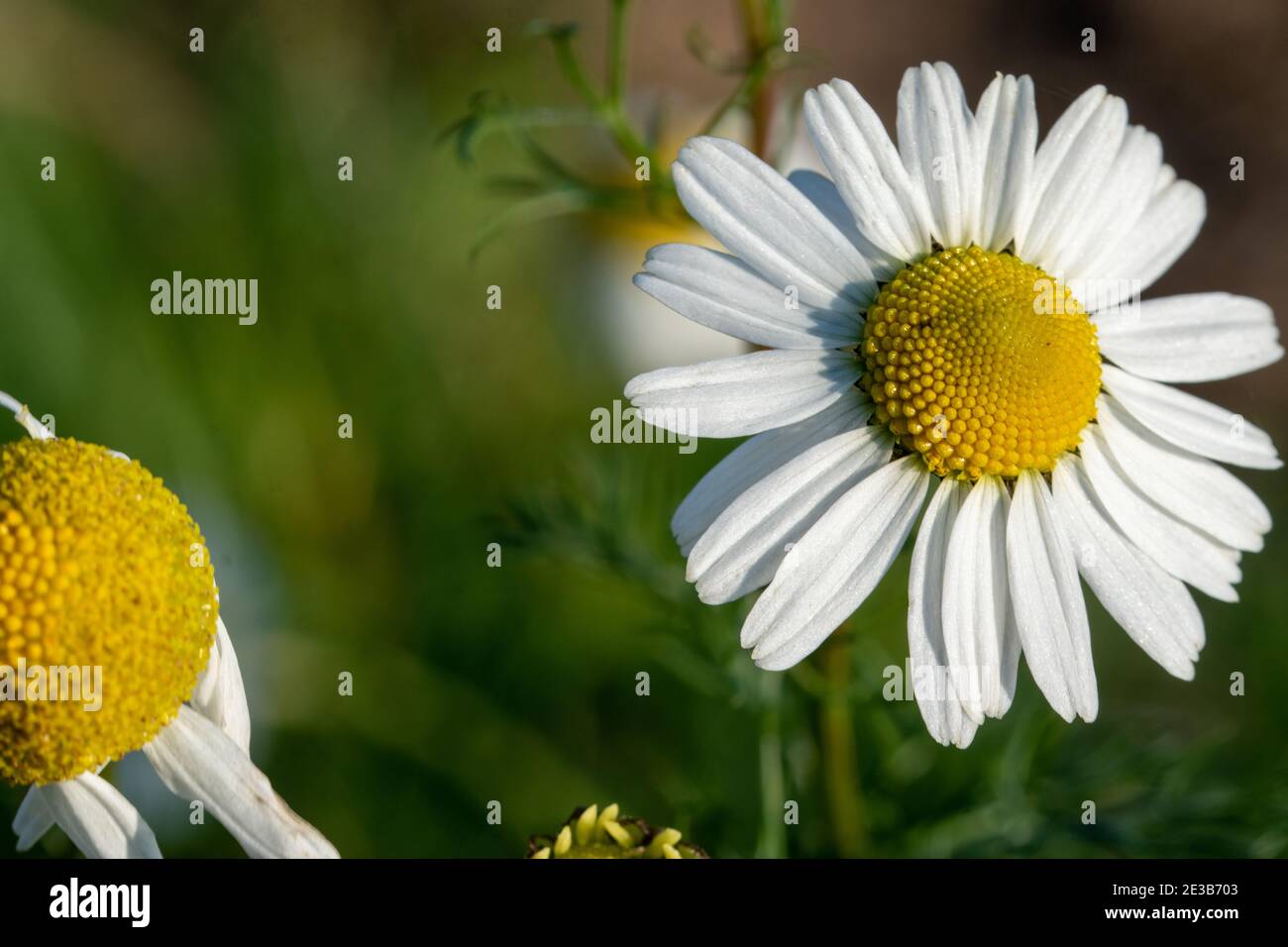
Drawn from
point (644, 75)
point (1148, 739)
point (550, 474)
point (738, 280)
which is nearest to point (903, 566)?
point (1148, 739)

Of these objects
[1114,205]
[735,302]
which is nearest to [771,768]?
[735,302]

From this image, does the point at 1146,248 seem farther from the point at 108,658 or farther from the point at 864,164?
the point at 108,658

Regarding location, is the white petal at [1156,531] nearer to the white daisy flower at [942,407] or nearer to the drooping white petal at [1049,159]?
the white daisy flower at [942,407]

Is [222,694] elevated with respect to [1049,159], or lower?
lower

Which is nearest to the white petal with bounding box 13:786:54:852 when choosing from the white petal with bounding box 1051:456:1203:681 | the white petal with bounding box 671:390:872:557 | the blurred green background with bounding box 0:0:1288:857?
the blurred green background with bounding box 0:0:1288:857

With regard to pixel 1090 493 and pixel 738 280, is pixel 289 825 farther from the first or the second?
pixel 1090 493

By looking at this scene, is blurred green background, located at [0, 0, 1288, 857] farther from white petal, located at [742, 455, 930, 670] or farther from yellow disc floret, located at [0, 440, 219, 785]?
yellow disc floret, located at [0, 440, 219, 785]
